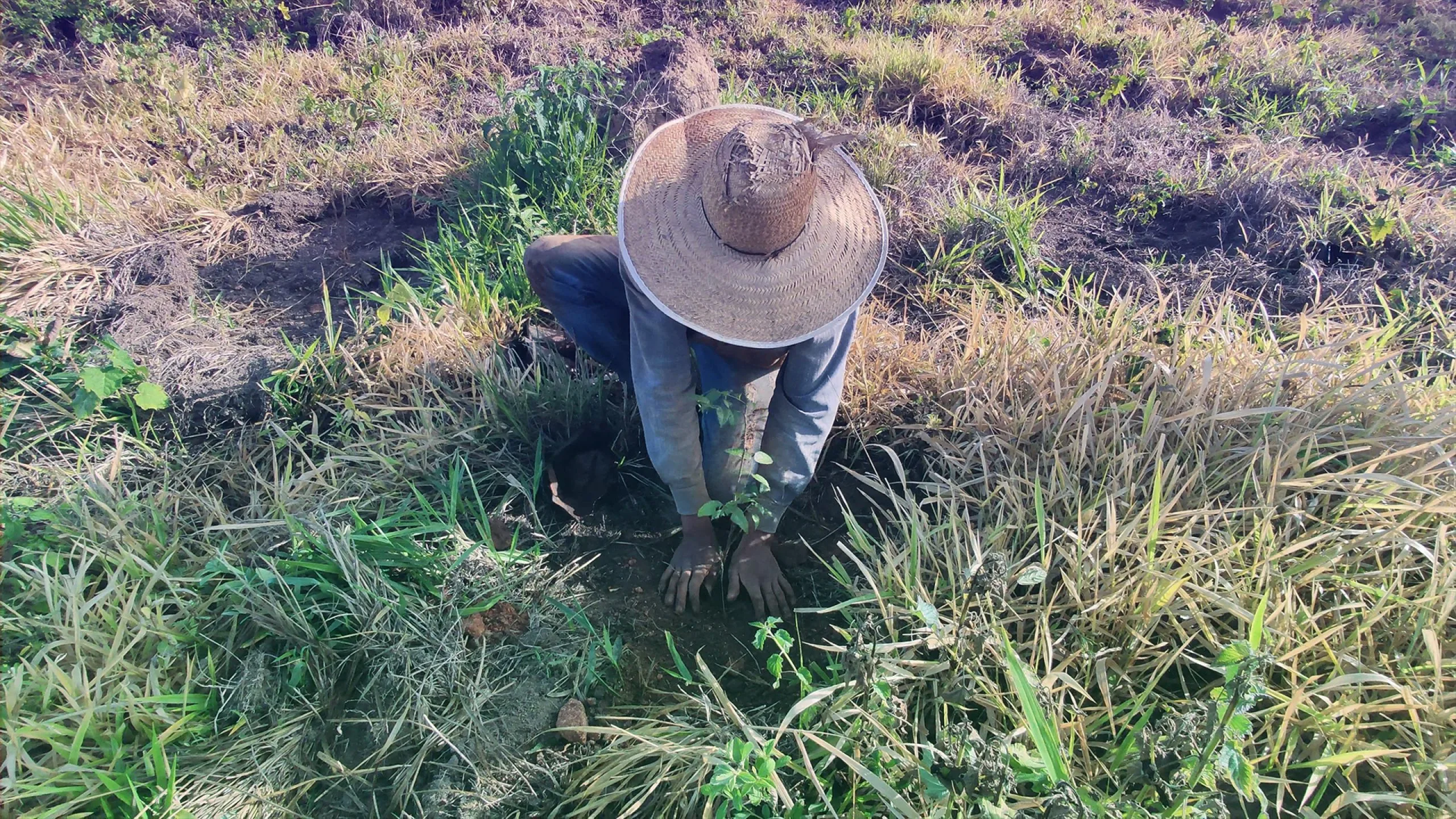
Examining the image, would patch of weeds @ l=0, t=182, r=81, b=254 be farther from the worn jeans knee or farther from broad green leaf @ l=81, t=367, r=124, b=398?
the worn jeans knee

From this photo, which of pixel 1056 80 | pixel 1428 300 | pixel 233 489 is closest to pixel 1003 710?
pixel 233 489

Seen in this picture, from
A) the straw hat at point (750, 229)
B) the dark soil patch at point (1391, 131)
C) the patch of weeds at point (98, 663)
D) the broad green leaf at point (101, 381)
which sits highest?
the straw hat at point (750, 229)

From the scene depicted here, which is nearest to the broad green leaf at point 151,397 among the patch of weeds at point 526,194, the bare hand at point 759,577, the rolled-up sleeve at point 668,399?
the patch of weeds at point 526,194

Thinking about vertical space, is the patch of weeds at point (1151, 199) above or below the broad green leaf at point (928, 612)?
below

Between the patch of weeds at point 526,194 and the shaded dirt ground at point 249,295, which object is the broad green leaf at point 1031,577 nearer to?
the patch of weeds at point 526,194

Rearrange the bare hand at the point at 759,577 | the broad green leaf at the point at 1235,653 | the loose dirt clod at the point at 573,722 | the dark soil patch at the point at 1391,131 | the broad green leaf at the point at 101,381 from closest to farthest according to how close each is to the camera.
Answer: the broad green leaf at the point at 1235,653 → the loose dirt clod at the point at 573,722 → the bare hand at the point at 759,577 → the broad green leaf at the point at 101,381 → the dark soil patch at the point at 1391,131

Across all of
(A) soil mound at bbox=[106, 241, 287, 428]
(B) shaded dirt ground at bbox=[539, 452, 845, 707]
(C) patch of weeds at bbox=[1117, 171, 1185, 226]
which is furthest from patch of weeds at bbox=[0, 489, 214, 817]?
(C) patch of weeds at bbox=[1117, 171, 1185, 226]

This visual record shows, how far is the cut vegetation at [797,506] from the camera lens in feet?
5.30

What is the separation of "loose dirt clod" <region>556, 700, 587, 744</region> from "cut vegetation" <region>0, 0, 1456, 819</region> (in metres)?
0.03

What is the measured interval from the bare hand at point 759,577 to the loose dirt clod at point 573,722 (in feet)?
1.62

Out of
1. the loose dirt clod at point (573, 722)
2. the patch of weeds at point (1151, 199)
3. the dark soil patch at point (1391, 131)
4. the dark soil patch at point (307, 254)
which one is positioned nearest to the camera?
the loose dirt clod at point (573, 722)

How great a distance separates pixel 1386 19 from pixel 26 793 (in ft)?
22.7

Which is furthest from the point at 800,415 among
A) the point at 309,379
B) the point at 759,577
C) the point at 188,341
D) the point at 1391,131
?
the point at 1391,131

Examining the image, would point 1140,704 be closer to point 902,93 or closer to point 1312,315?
point 1312,315
